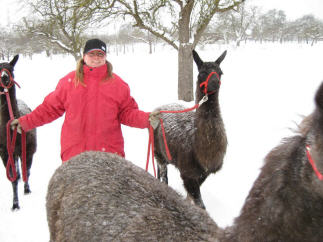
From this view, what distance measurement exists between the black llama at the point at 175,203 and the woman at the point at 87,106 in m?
0.59

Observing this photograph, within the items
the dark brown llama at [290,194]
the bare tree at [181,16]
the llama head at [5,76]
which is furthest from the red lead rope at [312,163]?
the bare tree at [181,16]

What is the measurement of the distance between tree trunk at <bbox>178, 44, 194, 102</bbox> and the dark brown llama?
736cm

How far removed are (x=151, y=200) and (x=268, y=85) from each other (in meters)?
11.6

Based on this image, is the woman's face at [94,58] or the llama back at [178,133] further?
the llama back at [178,133]

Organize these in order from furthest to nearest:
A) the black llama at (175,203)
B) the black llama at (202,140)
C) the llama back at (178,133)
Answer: the llama back at (178,133) → the black llama at (202,140) → the black llama at (175,203)

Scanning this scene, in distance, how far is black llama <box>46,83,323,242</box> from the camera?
29.8 inches

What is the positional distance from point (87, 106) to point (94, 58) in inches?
20.4

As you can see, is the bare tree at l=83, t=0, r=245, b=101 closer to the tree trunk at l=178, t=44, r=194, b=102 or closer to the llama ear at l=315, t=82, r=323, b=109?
the tree trunk at l=178, t=44, r=194, b=102

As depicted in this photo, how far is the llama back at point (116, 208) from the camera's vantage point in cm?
136

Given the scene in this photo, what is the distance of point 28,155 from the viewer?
388cm

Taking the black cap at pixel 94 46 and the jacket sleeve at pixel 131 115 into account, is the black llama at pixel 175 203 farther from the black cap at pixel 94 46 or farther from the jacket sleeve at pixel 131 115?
the black cap at pixel 94 46

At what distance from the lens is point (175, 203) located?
1.52 meters

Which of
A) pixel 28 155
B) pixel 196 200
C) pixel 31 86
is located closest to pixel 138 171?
pixel 196 200

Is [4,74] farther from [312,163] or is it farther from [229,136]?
[229,136]
